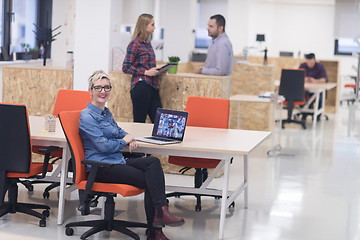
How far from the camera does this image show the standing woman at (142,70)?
712 cm

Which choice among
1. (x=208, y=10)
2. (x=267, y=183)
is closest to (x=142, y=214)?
(x=267, y=183)

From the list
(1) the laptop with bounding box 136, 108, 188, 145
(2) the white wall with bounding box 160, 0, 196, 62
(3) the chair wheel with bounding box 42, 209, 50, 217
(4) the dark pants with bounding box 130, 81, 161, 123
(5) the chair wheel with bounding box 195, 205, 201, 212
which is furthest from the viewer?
(2) the white wall with bounding box 160, 0, 196, 62

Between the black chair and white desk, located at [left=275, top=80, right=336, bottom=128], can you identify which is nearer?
the black chair

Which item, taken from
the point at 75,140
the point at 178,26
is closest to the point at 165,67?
the point at 75,140

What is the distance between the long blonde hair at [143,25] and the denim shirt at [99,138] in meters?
2.13

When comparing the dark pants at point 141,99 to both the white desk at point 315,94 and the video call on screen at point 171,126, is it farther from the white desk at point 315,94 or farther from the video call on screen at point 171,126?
the white desk at point 315,94

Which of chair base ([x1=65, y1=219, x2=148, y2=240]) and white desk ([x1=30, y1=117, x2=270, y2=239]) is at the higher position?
white desk ([x1=30, y1=117, x2=270, y2=239])

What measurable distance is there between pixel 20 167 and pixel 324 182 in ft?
12.0

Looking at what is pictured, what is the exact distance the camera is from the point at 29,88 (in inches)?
307

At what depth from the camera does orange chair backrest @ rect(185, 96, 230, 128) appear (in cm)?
625

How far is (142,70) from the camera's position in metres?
7.23

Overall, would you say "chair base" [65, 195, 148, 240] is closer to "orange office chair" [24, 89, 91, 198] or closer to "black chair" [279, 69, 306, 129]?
"orange office chair" [24, 89, 91, 198]

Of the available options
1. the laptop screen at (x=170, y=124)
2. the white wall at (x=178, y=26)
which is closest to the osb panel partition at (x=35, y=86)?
the laptop screen at (x=170, y=124)

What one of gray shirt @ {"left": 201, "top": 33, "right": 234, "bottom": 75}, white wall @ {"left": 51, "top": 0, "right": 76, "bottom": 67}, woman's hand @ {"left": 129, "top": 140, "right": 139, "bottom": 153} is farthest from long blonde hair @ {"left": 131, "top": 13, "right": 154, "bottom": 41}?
white wall @ {"left": 51, "top": 0, "right": 76, "bottom": 67}
